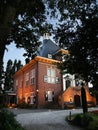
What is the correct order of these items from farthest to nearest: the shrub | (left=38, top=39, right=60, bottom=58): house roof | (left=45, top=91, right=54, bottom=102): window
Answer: (left=38, top=39, right=60, bottom=58): house roof < (left=45, top=91, right=54, bottom=102): window < the shrub

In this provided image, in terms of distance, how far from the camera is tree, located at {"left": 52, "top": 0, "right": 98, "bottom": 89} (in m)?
8.64

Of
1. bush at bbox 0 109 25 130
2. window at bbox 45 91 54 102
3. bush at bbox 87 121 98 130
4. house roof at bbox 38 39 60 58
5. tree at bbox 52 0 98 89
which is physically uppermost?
house roof at bbox 38 39 60 58

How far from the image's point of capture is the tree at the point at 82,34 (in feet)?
28.3

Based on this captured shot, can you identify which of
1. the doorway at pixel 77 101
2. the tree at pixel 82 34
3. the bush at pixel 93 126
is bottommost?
the bush at pixel 93 126

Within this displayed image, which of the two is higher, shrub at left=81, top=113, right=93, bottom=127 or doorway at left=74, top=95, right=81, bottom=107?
doorway at left=74, top=95, right=81, bottom=107

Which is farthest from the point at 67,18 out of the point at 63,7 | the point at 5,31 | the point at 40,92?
the point at 40,92

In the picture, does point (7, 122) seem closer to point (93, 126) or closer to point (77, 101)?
point (93, 126)

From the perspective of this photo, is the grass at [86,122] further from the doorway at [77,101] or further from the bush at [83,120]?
the doorway at [77,101]

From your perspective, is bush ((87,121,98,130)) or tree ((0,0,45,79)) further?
bush ((87,121,98,130))

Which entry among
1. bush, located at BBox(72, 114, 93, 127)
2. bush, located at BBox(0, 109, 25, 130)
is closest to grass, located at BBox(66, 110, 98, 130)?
bush, located at BBox(72, 114, 93, 127)

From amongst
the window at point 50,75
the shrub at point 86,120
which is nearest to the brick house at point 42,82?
the window at point 50,75

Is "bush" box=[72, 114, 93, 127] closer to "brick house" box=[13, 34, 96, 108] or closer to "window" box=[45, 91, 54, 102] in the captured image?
"brick house" box=[13, 34, 96, 108]

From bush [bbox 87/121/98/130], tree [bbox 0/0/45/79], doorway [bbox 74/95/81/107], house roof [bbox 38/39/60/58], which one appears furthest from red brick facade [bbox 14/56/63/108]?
tree [bbox 0/0/45/79]

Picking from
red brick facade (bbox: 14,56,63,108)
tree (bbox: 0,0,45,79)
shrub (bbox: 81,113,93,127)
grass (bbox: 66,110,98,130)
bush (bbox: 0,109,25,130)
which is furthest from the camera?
red brick facade (bbox: 14,56,63,108)
